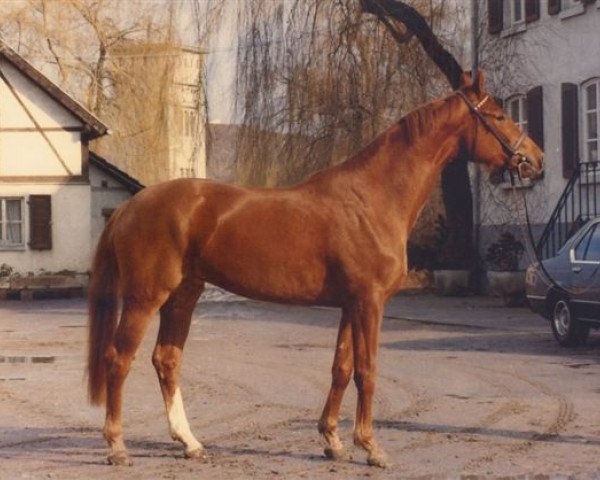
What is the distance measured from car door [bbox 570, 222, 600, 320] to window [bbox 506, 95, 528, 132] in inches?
592

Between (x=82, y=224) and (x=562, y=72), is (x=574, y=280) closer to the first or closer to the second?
(x=562, y=72)

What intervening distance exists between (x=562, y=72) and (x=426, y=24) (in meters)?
3.44

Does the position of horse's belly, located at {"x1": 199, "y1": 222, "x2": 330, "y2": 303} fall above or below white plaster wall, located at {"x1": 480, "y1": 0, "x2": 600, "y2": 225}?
below

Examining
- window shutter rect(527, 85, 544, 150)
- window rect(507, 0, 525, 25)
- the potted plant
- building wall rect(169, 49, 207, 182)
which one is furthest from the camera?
window rect(507, 0, 525, 25)

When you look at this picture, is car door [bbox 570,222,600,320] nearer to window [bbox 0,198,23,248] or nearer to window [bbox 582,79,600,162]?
window [bbox 582,79,600,162]

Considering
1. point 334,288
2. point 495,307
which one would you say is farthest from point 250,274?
point 495,307

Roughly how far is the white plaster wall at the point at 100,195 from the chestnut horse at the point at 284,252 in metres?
36.3

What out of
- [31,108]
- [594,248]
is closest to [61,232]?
[31,108]

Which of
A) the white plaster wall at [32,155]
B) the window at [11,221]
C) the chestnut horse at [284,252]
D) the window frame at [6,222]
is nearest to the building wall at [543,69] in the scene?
the white plaster wall at [32,155]

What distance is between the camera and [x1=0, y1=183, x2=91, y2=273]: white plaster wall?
41.7 metres

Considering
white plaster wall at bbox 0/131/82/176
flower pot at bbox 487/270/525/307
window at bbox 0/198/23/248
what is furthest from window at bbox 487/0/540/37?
window at bbox 0/198/23/248

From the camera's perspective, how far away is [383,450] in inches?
373

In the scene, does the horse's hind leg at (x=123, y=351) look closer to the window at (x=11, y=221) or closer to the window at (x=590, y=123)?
the window at (x=590, y=123)

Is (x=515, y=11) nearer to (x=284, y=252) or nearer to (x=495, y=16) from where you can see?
(x=495, y=16)
